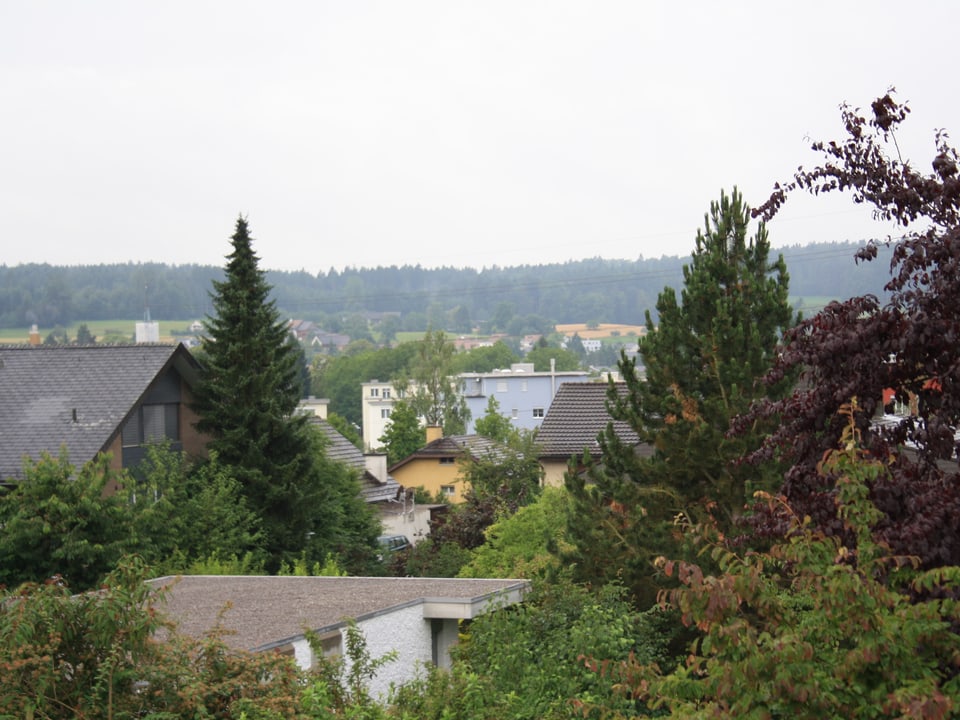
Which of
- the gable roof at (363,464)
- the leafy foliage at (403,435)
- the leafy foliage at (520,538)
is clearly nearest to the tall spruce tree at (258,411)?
the leafy foliage at (520,538)

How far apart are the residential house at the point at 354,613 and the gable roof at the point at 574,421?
21.0 metres

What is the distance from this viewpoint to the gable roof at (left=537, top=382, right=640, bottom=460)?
4259 centimetres

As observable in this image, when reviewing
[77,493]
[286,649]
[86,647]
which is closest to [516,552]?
[77,493]

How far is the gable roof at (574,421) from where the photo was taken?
42594mm

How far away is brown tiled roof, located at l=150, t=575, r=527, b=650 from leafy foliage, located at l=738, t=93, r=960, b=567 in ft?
24.8

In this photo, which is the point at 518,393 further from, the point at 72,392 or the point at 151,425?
the point at 72,392

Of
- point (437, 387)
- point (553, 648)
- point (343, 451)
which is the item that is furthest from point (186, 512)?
point (437, 387)

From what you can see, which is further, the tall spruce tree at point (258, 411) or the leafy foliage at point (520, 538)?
the tall spruce tree at point (258, 411)

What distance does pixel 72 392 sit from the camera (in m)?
35.4

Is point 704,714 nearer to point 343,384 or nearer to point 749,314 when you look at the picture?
point 749,314

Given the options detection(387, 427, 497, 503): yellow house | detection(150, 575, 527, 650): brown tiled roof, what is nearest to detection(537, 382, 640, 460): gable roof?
detection(150, 575, 527, 650): brown tiled roof

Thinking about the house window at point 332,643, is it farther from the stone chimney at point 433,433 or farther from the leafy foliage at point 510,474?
the stone chimney at point 433,433

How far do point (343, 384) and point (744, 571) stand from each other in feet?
506

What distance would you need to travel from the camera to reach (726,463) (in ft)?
62.0
